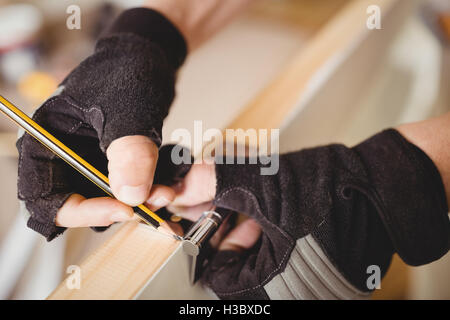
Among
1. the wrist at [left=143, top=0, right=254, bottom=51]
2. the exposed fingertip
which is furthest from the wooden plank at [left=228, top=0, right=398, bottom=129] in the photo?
the exposed fingertip

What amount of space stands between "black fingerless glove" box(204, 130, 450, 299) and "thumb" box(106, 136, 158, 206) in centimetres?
8

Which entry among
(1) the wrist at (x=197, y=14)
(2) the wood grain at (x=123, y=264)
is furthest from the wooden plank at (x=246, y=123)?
(1) the wrist at (x=197, y=14)

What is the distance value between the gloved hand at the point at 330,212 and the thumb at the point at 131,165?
0.08 meters

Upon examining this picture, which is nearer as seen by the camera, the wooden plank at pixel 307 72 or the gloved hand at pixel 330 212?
the gloved hand at pixel 330 212

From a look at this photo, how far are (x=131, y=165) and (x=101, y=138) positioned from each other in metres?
0.04

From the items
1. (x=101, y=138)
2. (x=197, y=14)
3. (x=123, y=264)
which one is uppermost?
(x=197, y=14)

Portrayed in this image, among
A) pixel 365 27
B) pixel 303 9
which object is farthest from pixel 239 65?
pixel 303 9

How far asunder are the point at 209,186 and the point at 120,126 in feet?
0.35

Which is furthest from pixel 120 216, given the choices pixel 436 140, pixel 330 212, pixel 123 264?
pixel 436 140

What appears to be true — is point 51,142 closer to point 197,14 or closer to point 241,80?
point 197,14

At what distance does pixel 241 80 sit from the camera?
2.60ft

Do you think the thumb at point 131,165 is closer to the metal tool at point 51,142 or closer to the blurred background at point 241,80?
the metal tool at point 51,142

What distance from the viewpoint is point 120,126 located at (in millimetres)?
260

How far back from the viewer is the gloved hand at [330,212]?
31 cm
